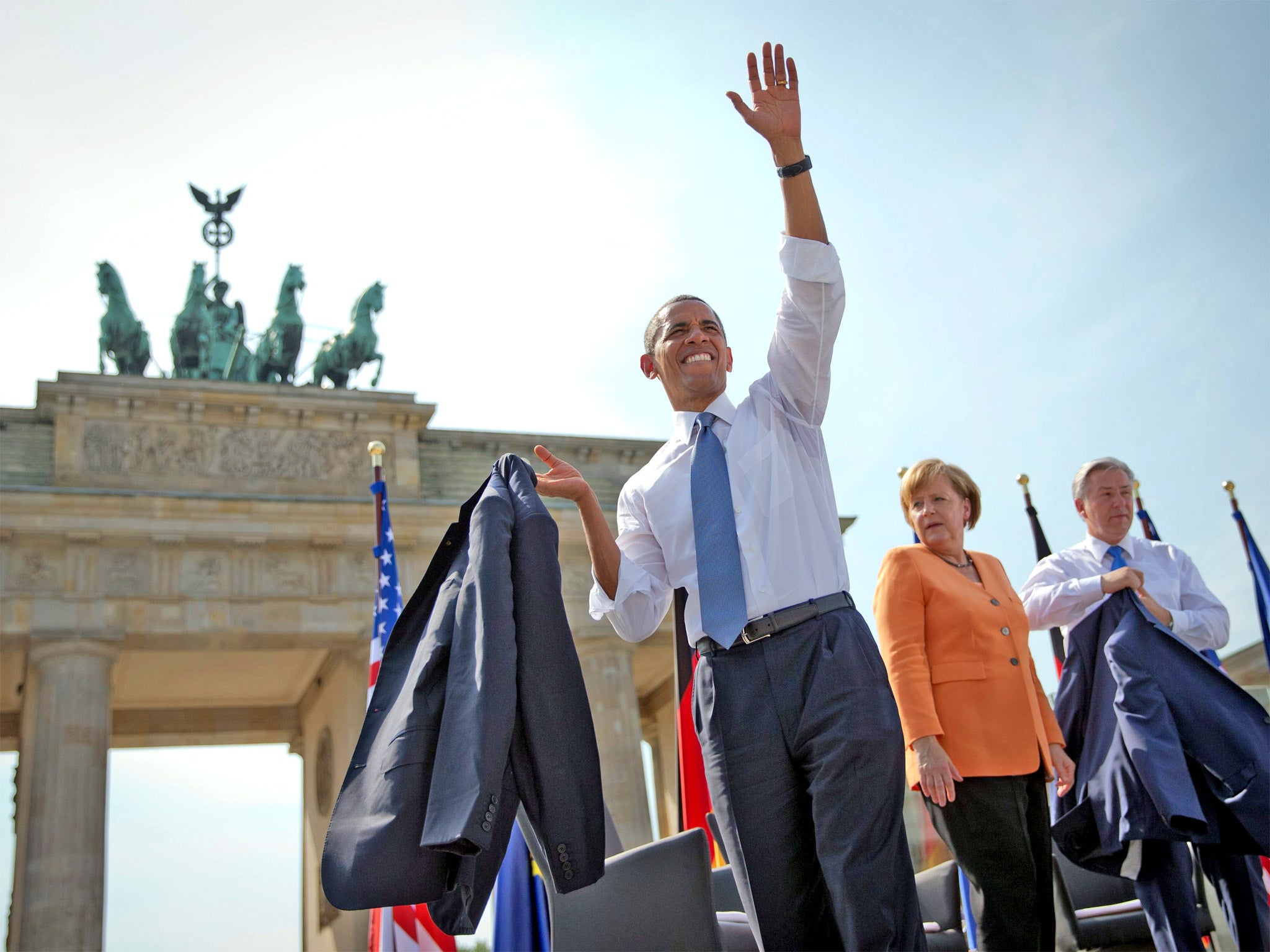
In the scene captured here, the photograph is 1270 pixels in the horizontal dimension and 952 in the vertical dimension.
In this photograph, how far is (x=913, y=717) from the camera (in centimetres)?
362

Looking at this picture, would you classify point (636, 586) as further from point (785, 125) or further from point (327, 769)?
point (327, 769)

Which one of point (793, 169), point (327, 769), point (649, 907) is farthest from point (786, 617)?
point (327, 769)

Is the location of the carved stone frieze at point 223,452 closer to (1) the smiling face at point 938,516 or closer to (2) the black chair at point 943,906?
(2) the black chair at point 943,906

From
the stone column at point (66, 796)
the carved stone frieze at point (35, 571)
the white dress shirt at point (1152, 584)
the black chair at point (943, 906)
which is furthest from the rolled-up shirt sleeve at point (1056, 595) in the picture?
the carved stone frieze at point (35, 571)

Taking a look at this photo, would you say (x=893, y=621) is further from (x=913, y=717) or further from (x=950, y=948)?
(x=950, y=948)

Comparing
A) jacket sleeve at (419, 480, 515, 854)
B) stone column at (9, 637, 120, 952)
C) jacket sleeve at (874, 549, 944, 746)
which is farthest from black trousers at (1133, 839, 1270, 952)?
stone column at (9, 637, 120, 952)

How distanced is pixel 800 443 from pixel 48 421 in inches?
742

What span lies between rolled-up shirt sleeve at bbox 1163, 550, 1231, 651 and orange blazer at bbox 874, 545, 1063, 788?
1.06 meters

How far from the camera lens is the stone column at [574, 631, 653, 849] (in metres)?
19.0

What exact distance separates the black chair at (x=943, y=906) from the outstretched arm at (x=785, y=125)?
3.00m

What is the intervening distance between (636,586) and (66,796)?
16275mm

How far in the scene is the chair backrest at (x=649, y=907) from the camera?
3568 mm

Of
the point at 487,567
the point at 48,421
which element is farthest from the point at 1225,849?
the point at 48,421

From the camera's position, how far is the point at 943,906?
488 centimetres
